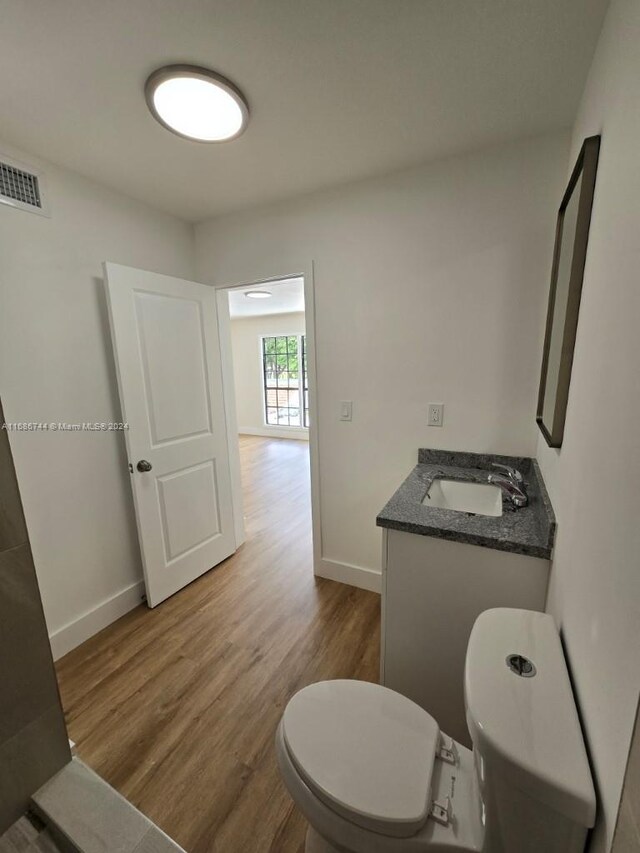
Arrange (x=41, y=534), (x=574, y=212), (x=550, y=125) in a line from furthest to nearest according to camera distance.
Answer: (x=41, y=534) < (x=550, y=125) < (x=574, y=212)

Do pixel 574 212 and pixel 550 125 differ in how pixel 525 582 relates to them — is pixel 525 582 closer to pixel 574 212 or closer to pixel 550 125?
pixel 574 212

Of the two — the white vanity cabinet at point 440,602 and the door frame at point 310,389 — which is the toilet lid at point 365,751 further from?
the door frame at point 310,389

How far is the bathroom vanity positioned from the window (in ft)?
17.2

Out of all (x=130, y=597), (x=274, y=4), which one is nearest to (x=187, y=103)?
Result: (x=274, y=4)

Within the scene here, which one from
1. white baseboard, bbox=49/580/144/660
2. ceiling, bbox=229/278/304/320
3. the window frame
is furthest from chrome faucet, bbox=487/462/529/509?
the window frame

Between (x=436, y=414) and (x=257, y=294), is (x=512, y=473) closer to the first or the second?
(x=436, y=414)

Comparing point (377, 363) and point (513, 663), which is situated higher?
point (377, 363)

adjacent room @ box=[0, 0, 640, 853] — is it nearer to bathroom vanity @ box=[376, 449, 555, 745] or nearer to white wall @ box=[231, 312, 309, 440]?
bathroom vanity @ box=[376, 449, 555, 745]

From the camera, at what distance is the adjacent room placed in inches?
29.0

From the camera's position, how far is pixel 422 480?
1.69m

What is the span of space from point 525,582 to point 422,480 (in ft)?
2.04

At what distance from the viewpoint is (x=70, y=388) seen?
175cm

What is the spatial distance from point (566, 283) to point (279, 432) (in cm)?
603

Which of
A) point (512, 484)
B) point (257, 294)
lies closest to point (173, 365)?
point (512, 484)
